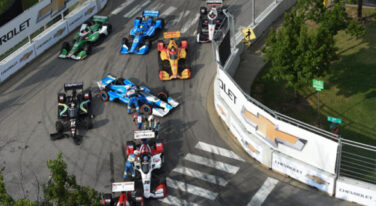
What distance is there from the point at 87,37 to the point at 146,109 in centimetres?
1062

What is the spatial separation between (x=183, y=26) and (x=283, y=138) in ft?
58.2

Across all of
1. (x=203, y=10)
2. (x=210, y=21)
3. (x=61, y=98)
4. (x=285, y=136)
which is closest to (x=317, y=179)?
(x=285, y=136)

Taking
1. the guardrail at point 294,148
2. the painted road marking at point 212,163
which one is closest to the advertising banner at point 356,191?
the guardrail at point 294,148

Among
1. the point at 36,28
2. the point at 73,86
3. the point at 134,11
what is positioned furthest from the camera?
the point at 134,11

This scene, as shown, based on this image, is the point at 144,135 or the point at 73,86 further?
the point at 73,86

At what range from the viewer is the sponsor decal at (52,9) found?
38.9 metres

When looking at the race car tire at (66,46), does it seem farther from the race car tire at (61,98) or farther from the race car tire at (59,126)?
the race car tire at (59,126)

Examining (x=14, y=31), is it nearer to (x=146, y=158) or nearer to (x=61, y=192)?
(x=146, y=158)

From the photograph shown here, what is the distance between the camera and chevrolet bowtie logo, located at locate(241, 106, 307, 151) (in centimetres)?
2533

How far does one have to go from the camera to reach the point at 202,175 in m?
27.2

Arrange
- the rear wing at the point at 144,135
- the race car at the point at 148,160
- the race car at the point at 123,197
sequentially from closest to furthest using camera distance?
the race car at the point at 123,197
the race car at the point at 148,160
the rear wing at the point at 144,135

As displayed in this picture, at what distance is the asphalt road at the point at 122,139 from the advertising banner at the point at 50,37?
0.55 metres

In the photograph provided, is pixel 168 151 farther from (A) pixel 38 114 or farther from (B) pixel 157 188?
(A) pixel 38 114

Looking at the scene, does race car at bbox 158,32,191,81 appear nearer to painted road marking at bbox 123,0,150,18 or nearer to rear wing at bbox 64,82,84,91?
rear wing at bbox 64,82,84,91
